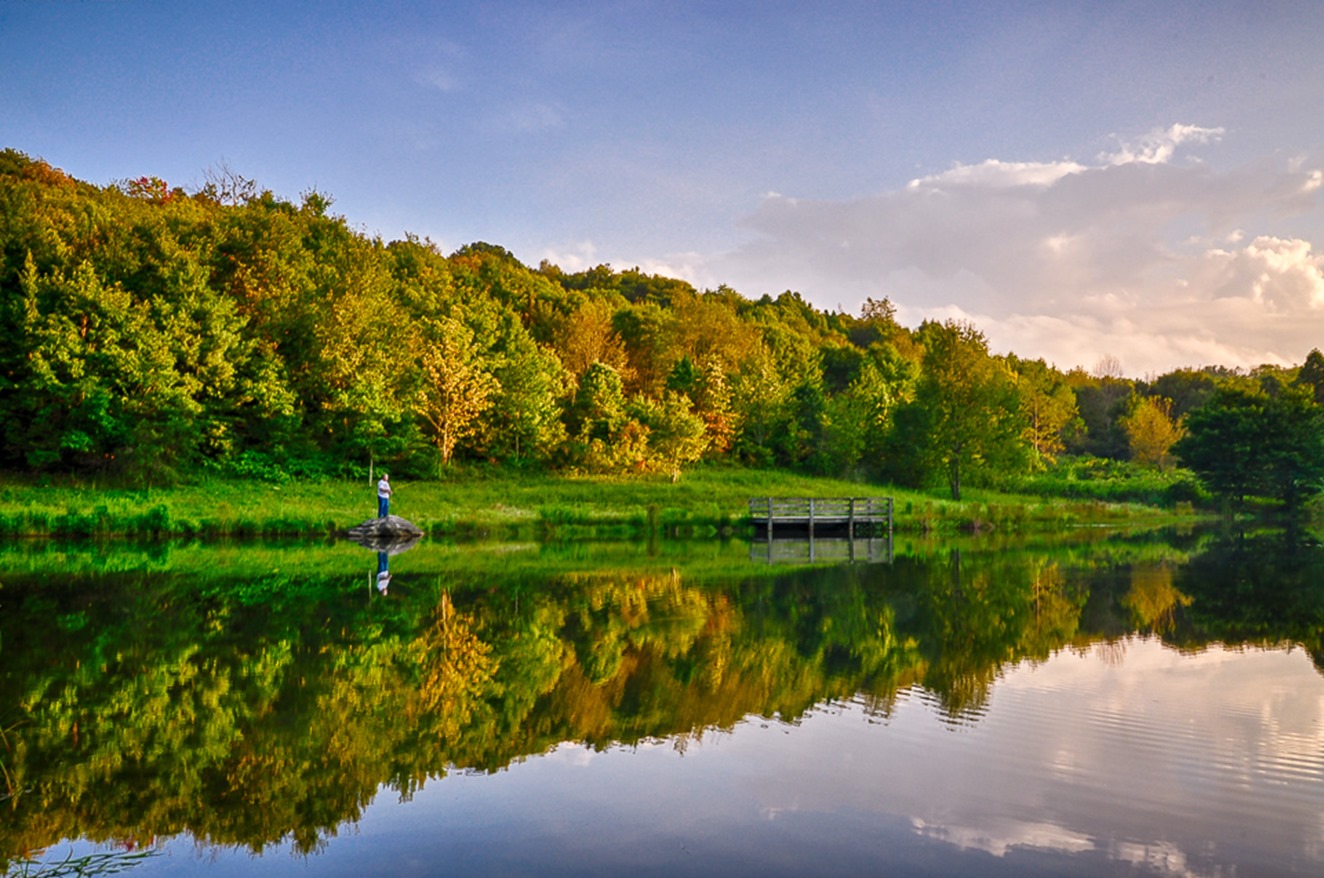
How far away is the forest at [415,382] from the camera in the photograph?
119 feet

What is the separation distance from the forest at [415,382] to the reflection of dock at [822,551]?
46.3 ft

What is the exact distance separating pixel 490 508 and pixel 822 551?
42.8 feet

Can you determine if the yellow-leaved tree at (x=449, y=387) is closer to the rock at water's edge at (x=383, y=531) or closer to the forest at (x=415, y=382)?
the forest at (x=415, y=382)

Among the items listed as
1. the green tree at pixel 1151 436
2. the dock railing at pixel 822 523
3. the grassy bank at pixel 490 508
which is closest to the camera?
the grassy bank at pixel 490 508

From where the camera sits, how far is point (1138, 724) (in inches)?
369

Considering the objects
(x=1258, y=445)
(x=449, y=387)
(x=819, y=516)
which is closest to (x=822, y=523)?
(x=819, y=516)

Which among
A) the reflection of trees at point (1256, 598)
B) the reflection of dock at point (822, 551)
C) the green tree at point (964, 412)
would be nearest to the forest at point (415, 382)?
the green tree at point (964, 412)

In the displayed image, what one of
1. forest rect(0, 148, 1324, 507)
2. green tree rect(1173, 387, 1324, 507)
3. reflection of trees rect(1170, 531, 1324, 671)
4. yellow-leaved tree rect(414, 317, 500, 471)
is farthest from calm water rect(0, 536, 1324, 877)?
green tree rect(1173, 387, 1324, 507)

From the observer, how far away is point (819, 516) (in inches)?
1486

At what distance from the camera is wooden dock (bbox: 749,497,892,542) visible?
121ft

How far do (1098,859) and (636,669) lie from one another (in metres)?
6.40

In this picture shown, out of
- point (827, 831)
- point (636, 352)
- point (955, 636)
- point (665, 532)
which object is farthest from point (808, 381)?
point (827, 831)

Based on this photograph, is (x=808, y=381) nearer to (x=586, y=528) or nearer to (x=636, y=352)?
(x=636, y=352)

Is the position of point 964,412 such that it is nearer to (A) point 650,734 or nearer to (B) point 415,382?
(B) point 415,382
